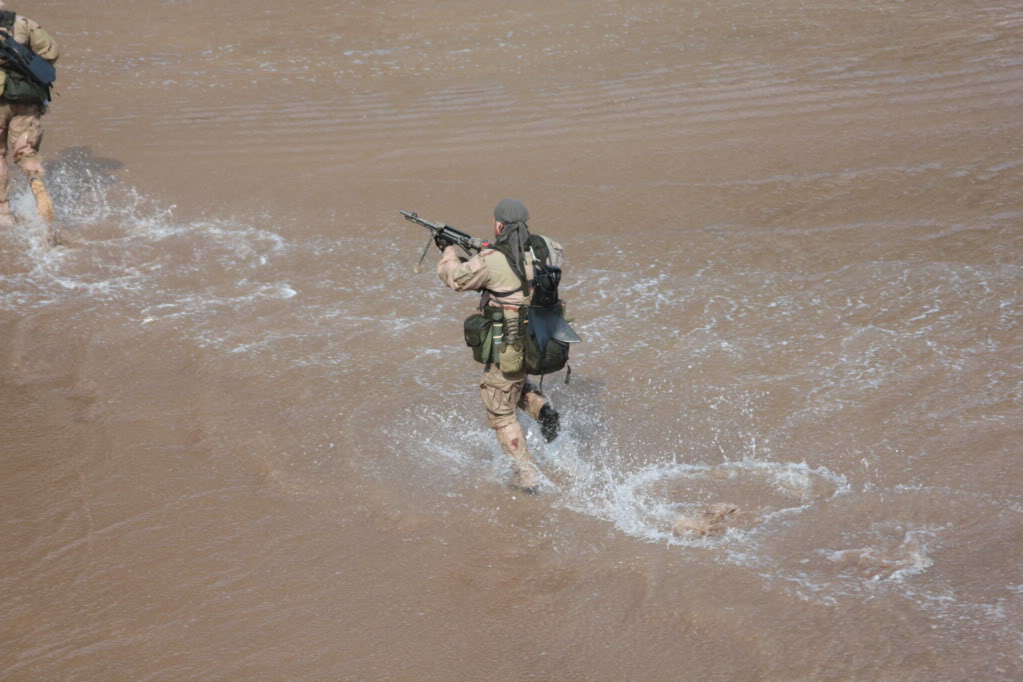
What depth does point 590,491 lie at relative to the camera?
201 inches

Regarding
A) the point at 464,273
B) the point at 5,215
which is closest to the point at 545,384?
the point at 464,273

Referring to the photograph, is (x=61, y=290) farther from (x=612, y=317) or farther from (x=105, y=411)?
(x=612, y=317)

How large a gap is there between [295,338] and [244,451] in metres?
1.48

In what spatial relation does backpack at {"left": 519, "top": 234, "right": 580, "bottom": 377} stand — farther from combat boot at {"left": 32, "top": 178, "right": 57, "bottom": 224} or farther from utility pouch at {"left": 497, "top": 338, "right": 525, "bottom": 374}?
combat boot at {"left": 32, "top": 178, "right": 57, "bottom": 224}

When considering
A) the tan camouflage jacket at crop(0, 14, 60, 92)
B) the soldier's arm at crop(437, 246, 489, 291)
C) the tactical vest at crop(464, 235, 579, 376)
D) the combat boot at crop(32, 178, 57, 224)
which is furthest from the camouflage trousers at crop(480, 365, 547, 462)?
the tan camouflage jacket at crop(0, 14, 60, 92)

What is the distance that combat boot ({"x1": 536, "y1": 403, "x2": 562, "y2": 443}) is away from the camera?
17.2 feet

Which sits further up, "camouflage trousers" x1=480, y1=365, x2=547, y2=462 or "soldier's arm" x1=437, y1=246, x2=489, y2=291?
"soldier's arm" x1=437, y1=246, x2=489, y2=291

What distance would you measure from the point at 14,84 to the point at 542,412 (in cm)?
541

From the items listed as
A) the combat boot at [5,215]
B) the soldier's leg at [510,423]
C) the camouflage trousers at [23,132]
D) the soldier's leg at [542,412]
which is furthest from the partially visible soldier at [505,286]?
the combat boot at [5,215]

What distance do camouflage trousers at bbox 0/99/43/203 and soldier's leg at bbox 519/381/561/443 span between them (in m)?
5.17

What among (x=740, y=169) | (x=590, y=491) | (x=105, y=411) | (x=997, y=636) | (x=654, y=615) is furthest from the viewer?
(x=740, y=169)

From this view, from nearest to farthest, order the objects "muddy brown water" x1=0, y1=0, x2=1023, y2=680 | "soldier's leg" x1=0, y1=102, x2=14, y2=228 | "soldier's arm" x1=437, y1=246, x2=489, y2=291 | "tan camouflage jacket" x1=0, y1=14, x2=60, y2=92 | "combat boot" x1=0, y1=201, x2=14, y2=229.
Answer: "muddy brown water" x1=0, y1=0, x2=1023, y2=680 → "soldier's arm" x1=437, y1=246, x2=489, y2=291 → "tan camouflage jacket" x1=0, y1=14, x2=60, y2=92 → "soldier's leg" x1=0, y1=102, x2=14, y2=228 → "combat boot" x1=0, y1=201, x2=14, y2=229

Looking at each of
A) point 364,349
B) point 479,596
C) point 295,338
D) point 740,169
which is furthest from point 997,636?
point 740,169

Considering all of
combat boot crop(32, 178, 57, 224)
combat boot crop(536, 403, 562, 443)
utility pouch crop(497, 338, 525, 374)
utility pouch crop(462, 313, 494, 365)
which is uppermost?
utility pouch crop(462, 313, 494, 365)
